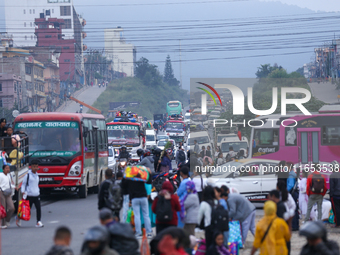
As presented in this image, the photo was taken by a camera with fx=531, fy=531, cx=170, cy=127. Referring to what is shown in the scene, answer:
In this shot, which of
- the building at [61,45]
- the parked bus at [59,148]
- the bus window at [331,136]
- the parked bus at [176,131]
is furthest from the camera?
the building at [61,45]

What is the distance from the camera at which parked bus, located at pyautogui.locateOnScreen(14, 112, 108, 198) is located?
17.9m

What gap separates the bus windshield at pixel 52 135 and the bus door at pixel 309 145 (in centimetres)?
941

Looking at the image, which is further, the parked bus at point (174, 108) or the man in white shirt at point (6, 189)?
the parked bus at point (174, 108)

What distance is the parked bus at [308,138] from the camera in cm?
2180

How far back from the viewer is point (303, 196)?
13875 mm

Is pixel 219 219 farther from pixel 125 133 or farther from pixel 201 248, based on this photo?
pixel 125 133

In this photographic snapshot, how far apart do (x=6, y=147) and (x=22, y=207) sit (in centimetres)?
254

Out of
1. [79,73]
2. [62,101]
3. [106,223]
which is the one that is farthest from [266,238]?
[79,73]

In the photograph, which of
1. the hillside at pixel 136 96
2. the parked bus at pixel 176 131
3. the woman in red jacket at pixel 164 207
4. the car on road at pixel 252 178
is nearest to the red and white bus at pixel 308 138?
the car on road at pixel 252 178

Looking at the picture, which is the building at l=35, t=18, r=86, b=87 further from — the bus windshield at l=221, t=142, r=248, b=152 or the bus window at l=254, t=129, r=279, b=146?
the bus window at l=254, t=129, r=279, b=146

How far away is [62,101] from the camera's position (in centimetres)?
10112

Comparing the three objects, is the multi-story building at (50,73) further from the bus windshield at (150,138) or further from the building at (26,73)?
the bus windshield at (150,138)

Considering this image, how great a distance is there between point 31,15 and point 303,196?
14442 cm

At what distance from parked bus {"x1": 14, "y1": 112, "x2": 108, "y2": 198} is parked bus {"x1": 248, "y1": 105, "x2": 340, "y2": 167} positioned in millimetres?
8349
